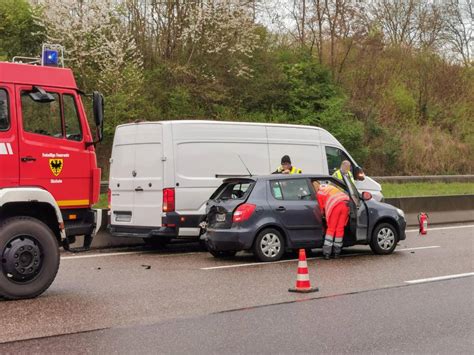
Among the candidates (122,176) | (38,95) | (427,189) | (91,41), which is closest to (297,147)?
(122,176)

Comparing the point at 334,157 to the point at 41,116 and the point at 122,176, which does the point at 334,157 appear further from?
the point at 41,116

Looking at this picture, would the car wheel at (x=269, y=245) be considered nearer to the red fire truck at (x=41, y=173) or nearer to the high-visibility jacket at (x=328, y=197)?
the high-visibility jacket at (x=328, y=197)

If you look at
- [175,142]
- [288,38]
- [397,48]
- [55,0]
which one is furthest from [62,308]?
[397,48]

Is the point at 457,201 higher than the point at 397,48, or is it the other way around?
the point at 397,48

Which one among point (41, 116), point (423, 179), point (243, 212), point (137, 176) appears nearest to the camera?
point (41, 116)

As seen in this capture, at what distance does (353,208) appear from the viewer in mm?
12086

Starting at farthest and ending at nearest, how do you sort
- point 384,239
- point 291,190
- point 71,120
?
1. point 384,239
2. point 291,190
3. point 71,120

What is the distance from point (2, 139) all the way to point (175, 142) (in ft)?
15.7

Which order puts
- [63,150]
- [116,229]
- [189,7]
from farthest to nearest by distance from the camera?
[189,7] → [116,229] → [63,150]

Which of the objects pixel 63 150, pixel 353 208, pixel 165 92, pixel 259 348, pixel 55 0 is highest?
pixel 55 0

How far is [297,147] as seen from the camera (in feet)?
47.8

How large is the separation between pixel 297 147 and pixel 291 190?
2.74m

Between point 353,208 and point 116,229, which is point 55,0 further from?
point 353,208

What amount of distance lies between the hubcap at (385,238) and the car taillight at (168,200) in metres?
3.82
